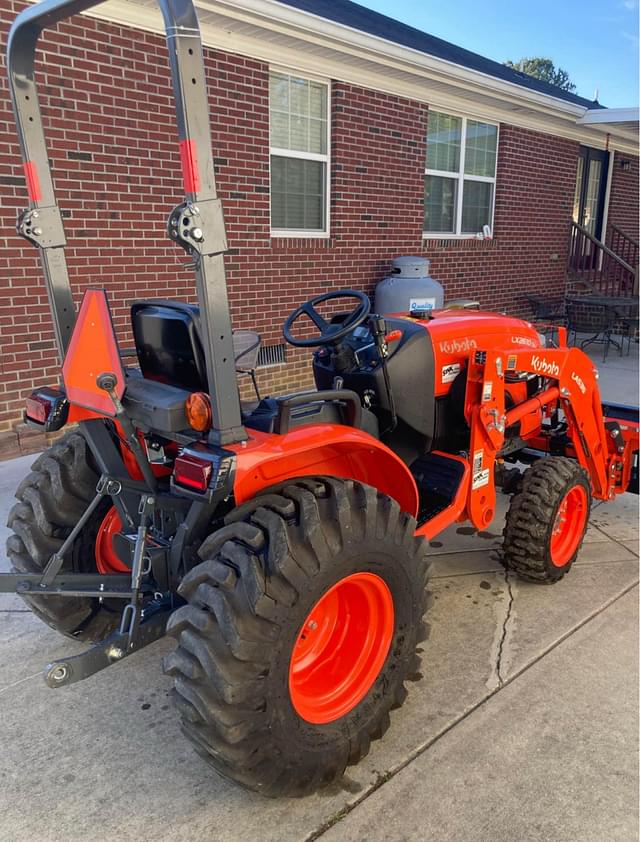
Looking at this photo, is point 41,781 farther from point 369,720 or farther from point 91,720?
point 369,720

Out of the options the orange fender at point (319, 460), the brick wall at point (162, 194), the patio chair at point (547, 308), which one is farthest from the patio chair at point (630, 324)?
the orange fender at point (319, 460)

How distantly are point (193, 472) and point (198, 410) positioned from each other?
0.23 meters

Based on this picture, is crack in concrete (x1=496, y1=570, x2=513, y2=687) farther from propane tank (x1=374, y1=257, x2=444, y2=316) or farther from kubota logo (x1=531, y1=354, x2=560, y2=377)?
propane tank (x1=374, y1=257, x2=444, y2=316)

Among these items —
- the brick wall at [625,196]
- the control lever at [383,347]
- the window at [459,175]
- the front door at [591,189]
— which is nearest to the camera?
the control lever at [383,347]

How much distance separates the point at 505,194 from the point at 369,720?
29.2ft

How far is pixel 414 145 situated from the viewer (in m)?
7.95

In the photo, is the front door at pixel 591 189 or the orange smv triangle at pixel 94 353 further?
the front door at pixel 591 189

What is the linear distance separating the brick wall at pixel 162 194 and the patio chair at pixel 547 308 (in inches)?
71.0

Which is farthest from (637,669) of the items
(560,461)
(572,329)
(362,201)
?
(572,329)

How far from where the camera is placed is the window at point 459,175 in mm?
8508

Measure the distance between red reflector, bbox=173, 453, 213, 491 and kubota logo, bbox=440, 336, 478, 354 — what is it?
1551 mm

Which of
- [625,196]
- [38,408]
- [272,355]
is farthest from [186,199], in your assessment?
[625,196]

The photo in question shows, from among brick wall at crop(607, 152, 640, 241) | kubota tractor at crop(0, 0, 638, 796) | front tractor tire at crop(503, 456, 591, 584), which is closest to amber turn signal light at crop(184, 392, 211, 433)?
kubota tractor at crop(0, 0, 638, 796)

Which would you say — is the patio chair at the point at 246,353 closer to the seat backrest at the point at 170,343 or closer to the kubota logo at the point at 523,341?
the seat backrest at the point at 170,343
